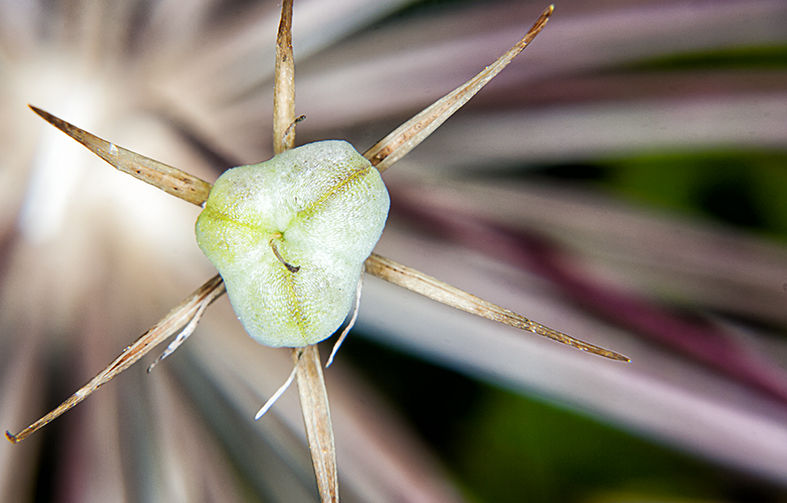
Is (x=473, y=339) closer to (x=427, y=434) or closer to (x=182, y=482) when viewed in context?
(x=427, y=434)

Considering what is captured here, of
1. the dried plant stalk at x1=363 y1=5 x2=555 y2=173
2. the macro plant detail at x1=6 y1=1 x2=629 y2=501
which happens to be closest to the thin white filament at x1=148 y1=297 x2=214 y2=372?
the macro plant detail at x1=6 y1=1 x2=629 y2=501

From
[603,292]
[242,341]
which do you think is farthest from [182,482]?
[603,292]

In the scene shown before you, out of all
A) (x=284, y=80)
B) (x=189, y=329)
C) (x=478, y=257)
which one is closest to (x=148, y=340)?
(x=189, y=329)

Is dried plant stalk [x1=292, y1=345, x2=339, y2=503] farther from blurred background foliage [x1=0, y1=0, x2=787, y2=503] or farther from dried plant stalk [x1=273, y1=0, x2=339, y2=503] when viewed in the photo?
blurred background foliage [x1=0, y1=0, x2=787, y2=503]

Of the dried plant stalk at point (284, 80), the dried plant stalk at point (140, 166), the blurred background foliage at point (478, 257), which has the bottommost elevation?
the blurred background foliage at point (478, 257)

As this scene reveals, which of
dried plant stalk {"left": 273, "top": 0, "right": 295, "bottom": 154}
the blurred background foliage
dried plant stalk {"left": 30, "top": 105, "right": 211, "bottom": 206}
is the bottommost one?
the blurred background foliage

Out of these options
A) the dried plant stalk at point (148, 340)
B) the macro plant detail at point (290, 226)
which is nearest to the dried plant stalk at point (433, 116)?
the macro plant detail at point (290, 226)

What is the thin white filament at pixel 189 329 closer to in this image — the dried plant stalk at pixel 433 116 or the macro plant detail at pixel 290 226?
the macro plant detail at pixel 290 226
